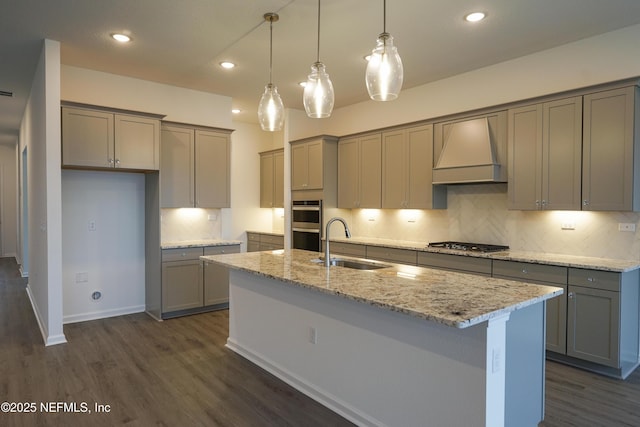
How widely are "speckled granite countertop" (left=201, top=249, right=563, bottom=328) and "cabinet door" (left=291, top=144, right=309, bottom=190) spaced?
9.77 ft

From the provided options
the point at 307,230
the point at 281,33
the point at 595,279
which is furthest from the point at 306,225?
the point at 595,279

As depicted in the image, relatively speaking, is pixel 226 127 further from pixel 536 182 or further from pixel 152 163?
pixel 536 182

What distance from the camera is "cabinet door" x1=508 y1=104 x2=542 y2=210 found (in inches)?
153

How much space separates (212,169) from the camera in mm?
5387

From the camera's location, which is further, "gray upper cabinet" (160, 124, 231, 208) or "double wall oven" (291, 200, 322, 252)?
"double wall oven" (291, 200, 322, 252)

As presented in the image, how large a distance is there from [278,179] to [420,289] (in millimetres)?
4913

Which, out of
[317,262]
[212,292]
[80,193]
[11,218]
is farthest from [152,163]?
[11,218]

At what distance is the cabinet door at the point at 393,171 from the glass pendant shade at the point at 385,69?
2.70 m

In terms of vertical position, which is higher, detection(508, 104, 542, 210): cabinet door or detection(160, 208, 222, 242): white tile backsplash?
detection(508, 104, 542, 210): cabinet door

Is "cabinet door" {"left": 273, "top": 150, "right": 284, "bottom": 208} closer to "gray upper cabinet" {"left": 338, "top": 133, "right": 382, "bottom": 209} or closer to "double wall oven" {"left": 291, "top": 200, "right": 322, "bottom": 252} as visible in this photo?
"double wall oven" {"left": 291, "top": 200, "right": 322, "bottom": 252}

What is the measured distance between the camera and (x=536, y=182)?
390cm

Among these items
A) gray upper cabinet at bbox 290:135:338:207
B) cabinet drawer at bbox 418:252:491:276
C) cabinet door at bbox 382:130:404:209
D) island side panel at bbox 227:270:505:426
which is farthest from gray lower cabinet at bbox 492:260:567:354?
gray upper cabinet at bbox 290:135:338:207

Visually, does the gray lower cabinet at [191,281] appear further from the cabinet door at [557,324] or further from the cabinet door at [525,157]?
the cabinet door at [557,324]

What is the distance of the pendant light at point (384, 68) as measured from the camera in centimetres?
239
